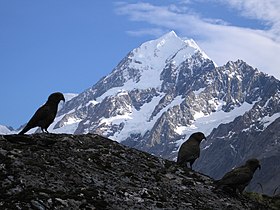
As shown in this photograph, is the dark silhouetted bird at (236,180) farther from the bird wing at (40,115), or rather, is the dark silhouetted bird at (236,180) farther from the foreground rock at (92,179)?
the bird wing at (40,115)

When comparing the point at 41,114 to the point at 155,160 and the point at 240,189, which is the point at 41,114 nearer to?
the point at 155,160

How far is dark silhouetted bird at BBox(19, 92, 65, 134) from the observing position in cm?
2225

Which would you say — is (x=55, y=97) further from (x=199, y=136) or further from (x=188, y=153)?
(x=199, y=136)

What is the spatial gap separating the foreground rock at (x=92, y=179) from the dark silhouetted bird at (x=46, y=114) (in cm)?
77

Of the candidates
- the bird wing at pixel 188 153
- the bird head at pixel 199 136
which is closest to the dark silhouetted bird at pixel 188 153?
the bird wing at pixel 188 153

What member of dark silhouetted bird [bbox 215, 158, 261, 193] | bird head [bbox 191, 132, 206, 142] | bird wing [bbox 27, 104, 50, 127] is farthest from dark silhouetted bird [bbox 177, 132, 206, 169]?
bird wing [bbox 27, 104, 50, 127]

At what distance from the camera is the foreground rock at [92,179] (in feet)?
52.3

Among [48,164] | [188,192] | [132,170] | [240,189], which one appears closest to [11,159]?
[48,164]

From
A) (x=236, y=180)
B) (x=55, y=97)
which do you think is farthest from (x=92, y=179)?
(x=55, y=97)

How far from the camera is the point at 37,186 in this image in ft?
53.8

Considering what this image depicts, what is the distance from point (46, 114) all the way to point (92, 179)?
485 centimetres

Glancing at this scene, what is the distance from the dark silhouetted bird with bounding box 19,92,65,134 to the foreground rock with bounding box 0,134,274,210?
77cm

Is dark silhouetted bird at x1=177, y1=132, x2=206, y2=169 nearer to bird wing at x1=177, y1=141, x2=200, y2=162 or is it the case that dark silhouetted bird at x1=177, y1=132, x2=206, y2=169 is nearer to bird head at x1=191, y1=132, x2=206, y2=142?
bird wing at x1=177, y1=141, x2=200, y2=162

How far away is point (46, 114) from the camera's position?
2223 cm
